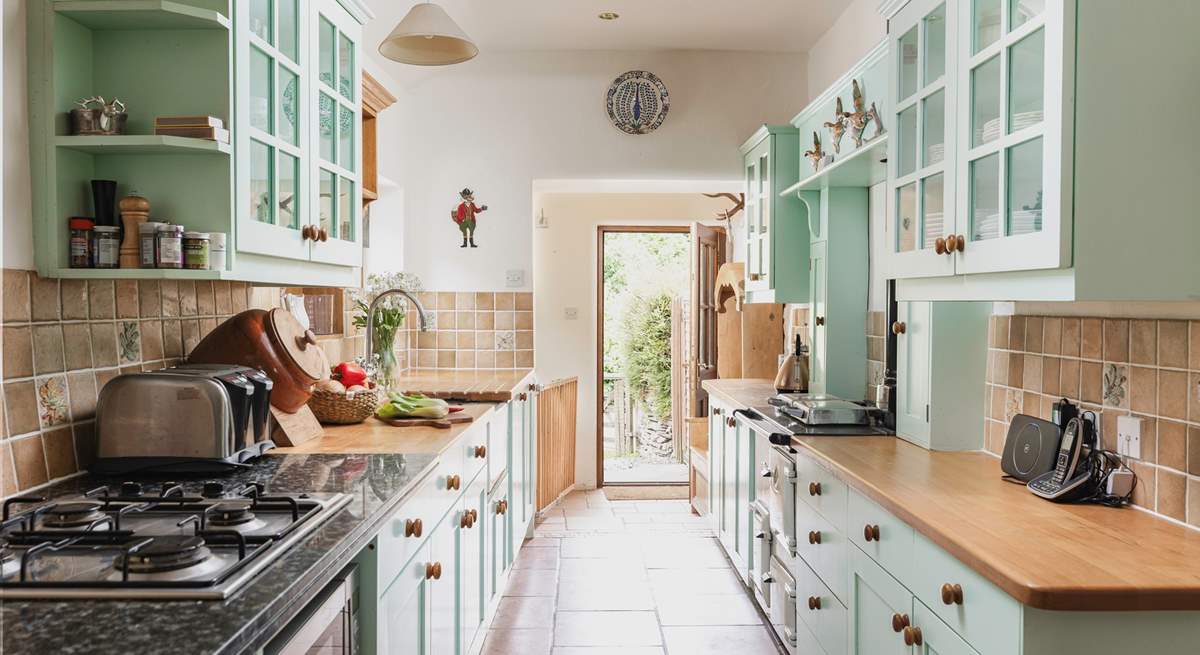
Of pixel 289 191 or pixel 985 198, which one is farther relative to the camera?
pixel 289 191

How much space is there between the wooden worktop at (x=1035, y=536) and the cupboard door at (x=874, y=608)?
0.62 feet

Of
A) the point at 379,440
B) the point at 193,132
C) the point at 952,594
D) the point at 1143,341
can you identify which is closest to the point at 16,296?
the point at 193,132

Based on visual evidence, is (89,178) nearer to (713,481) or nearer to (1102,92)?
(1102,92)

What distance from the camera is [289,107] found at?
2.17 metres

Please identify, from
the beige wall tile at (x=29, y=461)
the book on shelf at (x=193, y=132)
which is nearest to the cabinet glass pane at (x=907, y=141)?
the book on shelf at (x=193, y=132)

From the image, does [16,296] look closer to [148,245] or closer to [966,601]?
[148,245]

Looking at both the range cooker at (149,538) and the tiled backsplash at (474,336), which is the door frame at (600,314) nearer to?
the tiled backsplash at (474,336)

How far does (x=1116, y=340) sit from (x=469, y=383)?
2734 millimetres

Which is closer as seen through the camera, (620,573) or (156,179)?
(156,179)

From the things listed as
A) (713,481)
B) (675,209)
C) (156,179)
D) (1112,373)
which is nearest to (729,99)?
(675,209)

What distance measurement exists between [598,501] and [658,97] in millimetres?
2681

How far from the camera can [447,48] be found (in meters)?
2.94

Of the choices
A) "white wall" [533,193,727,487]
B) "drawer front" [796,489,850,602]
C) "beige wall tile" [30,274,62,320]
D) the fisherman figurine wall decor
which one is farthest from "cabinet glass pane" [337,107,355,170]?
"white wall" [533,193,727,487]

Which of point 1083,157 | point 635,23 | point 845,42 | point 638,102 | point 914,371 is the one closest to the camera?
point 1083,157
